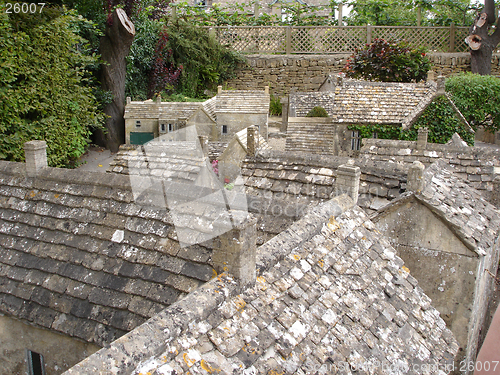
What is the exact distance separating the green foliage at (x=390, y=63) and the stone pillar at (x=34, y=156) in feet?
60.4

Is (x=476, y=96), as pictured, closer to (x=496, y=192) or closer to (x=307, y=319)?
(x=496, y=192)

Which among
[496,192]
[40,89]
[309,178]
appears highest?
[40,89]

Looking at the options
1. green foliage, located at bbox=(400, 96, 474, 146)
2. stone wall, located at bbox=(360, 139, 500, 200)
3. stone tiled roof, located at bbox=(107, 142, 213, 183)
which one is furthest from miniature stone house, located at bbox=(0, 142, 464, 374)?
green foliage, located at bbox=(400, 96, 474, 146)

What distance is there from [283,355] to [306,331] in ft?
1.23

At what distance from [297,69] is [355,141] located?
42.0 feet

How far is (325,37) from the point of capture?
87.7 ft

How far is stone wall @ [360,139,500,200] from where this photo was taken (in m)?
8.47

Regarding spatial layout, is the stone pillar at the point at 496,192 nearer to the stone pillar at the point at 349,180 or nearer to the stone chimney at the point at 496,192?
the stone chimney at the point at 496,192

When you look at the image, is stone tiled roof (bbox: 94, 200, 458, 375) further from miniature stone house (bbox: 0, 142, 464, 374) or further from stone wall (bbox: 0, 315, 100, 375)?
stone wall (bbox: 0, 315, 100, 375)

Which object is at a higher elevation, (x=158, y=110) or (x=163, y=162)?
(x=158, y=110)

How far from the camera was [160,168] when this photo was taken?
7.85 m

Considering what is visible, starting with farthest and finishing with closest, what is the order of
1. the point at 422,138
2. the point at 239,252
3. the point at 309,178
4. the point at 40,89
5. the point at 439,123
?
1. the point at 439,123
2. the point at 40,89
3. the point at 422,138
4. the point at 309,178
5. the point at 239,252

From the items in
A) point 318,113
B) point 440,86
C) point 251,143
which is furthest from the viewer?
point 318,113

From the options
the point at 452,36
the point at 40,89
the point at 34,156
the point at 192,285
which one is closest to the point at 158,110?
the point at 40,89
